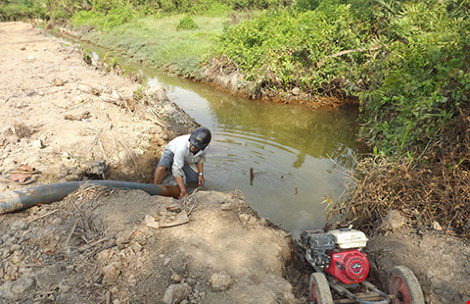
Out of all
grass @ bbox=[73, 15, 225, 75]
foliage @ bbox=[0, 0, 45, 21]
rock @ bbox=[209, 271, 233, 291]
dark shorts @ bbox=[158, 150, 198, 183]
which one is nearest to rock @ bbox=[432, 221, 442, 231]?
rock @ bbox=[209, 271, 233, 291]

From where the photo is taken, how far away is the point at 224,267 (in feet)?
10.6

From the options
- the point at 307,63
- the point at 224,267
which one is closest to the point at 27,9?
the point at 307,63

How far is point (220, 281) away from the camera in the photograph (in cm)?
300

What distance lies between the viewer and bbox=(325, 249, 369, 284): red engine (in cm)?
312

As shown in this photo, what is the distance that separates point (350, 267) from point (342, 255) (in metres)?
0.14

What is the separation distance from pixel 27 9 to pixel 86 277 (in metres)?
42.8

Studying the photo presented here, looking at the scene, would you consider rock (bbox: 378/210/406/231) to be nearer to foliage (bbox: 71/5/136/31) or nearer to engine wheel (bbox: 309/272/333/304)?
engine wheel (bbox: 309/272/333/304)

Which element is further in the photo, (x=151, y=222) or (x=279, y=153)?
(x=279, y=153)

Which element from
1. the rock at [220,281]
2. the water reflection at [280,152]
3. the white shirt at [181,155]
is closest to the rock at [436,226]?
the water reflection at [280,152]

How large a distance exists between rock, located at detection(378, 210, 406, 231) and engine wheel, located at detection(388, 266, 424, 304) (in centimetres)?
88

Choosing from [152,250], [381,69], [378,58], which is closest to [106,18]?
[378,58]

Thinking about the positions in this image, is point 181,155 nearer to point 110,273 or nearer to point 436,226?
point 110,273

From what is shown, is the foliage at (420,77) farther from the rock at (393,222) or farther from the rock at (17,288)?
the rock at (17,288)

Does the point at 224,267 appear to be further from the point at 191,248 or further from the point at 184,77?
the point at 184,77
